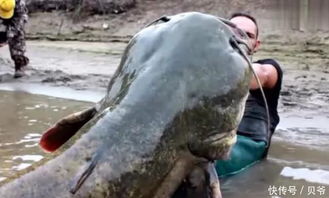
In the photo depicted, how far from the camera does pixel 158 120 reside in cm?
172

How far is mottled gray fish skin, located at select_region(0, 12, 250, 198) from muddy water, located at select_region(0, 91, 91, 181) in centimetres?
216

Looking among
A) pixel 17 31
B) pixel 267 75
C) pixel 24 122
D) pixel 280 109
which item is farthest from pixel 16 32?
pixel 267 75

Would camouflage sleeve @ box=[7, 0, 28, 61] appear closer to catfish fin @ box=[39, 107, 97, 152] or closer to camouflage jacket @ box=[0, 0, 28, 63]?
camouflage jacket @ box=[0, 0, 28, 63]

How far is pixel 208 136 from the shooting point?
1.77 metres

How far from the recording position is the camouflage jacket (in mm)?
8461

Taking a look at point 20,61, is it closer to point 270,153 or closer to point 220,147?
point 270,153

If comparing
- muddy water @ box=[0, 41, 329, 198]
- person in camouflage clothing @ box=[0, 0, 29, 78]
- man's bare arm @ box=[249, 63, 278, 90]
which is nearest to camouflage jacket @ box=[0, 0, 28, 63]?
person in camouflage clothing @ box=[0, 0, 29, 78]

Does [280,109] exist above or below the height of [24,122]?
below

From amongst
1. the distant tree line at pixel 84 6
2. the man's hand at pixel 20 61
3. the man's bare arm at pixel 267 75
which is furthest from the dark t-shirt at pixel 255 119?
the distant tree line at pixel 84 6

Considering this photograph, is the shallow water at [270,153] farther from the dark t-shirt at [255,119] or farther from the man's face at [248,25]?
the man's face at [248,25]

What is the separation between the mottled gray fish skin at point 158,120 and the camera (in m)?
1.64

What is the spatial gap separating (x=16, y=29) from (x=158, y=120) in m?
7.10

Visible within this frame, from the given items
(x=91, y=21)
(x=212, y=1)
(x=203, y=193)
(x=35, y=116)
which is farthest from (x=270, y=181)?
(x=91, y=21)

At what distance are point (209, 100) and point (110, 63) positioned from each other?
7.20 meters
